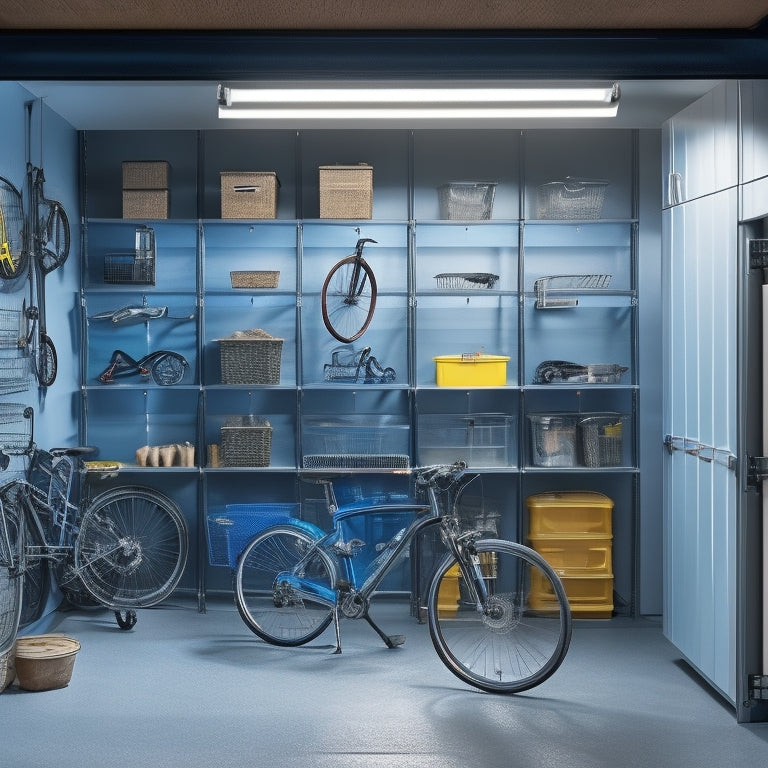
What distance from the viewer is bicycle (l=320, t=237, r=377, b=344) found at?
239 inches

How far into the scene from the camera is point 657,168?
6.34 meters

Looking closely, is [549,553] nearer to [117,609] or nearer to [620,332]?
[620,332]

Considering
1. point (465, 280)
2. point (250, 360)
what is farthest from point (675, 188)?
point (250, 360)

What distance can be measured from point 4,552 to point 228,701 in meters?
1.30

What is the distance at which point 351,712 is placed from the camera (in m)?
4.27

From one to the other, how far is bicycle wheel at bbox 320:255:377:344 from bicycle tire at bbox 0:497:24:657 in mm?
2387

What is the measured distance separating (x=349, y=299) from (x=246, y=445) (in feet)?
3.87

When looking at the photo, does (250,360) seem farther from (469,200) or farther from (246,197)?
(469,200)

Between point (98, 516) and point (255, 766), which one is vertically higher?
point (98, 516)

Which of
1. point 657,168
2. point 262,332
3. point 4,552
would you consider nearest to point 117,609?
point 4,552

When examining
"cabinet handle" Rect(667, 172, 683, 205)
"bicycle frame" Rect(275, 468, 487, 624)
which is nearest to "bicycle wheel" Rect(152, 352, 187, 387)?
"bicycle frame" Rect(275, 468, 487, 624)

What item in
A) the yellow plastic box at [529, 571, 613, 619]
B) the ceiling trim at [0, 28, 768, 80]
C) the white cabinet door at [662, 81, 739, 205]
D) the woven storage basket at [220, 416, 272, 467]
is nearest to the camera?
the ceiling trim at [0, 28, 768, 80]

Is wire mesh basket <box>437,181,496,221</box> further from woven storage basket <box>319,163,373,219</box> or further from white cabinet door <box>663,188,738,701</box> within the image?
white cabinet door <box>663,188,738,701</box>

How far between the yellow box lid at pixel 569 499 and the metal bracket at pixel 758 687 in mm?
2084
